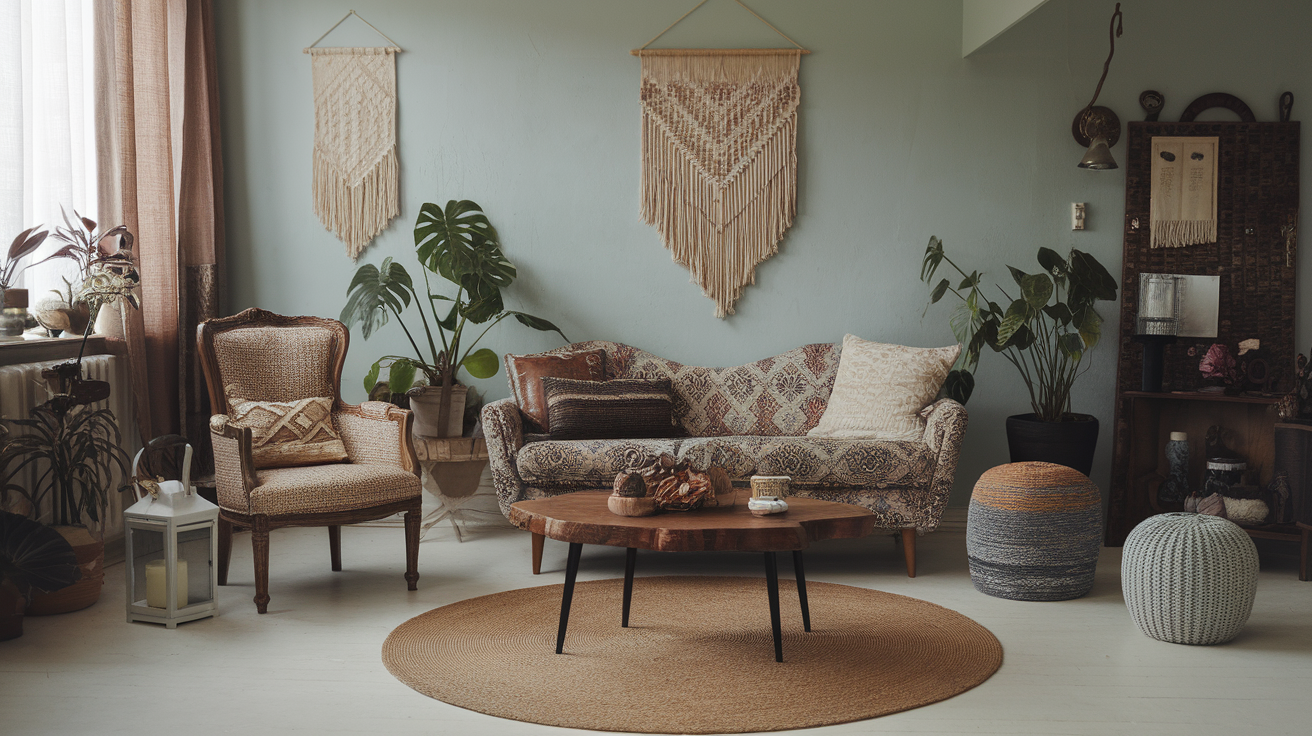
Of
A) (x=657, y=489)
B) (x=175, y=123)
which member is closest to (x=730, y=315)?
(x=657, y=489)

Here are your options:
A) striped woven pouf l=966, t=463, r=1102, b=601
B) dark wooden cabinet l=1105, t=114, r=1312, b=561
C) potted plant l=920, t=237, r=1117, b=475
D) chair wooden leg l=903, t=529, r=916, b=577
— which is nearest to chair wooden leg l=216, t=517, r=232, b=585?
chair wooden leg l=903, t=529, r=916, b=577

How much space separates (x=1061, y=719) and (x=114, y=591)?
3123mm

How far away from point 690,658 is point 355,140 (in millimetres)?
3163

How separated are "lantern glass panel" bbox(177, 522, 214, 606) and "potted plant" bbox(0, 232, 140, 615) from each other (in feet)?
1.08

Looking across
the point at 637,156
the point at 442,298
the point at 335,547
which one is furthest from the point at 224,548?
the point at 637,156

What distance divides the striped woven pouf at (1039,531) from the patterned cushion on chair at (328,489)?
6.79 ft

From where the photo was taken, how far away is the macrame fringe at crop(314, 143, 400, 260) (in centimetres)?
473

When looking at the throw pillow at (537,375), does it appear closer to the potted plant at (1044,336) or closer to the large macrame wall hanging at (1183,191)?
the potted plant at (1044,336)

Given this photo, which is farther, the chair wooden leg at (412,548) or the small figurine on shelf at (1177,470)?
the small figurine on shelf at (1177,470)

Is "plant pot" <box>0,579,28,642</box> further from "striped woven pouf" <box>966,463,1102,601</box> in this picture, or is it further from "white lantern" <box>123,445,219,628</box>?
"striped woven pouf" <box>966,463,1102,601</box>

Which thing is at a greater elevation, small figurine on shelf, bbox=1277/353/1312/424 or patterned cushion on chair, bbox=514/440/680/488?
small figurine on shelf, bbox=1277/353/1312/424

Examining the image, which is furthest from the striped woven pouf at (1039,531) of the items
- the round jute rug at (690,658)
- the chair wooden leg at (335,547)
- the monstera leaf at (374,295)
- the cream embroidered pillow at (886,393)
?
the monstera leaf at (374,295)

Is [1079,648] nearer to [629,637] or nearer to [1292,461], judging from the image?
[629,637]

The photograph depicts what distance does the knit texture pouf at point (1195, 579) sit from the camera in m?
2.86
